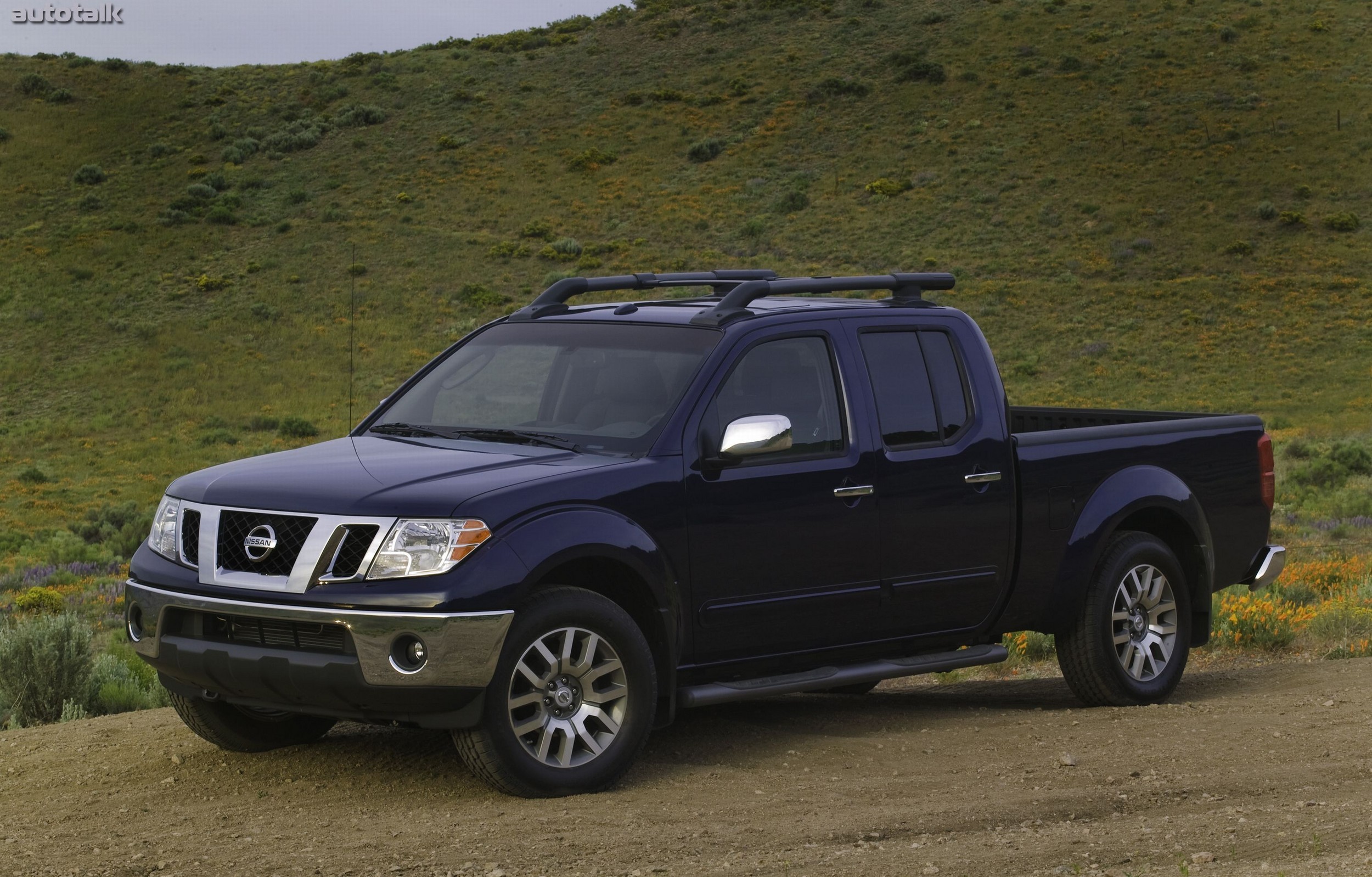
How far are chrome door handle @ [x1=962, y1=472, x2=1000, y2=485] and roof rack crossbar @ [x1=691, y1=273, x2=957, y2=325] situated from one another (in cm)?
84

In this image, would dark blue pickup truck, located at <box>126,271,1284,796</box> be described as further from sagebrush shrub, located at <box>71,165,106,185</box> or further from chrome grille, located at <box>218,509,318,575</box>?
sagebrush shrub, located at <box>71,165,106,185</box>

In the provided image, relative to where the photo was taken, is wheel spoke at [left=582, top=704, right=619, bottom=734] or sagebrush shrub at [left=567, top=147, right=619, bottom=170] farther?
sagebrush shrub at [left=567, top=147, right=619, bottom=170]

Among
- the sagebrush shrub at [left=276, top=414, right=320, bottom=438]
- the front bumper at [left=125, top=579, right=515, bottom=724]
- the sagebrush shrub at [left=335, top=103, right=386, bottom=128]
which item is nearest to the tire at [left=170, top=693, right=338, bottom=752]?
the front bumper at [left=125, top=579, right=515, bottom=724]

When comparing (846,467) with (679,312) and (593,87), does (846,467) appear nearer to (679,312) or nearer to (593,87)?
(679,312)

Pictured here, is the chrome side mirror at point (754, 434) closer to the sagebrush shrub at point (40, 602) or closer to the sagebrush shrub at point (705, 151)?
the sagebrush shrub at point (40, 602)

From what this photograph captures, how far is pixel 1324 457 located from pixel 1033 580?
2194 centimetres

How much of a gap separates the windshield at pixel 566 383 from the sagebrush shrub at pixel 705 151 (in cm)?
5413

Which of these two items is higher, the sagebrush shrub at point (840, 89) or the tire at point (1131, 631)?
the sagebrush shrub at point (840, 89)

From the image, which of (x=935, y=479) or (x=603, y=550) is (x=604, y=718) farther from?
(x=935, y=479)

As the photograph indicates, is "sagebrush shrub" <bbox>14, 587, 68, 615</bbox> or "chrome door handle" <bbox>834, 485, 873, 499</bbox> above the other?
"chrome door handle" <bbox>834, 485, 873, 499</bbox>

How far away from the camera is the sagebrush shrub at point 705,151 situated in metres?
60.2

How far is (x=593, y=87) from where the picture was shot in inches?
2682

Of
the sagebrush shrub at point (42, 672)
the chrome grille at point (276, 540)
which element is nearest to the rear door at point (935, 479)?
the chrome grille at point (276, 540)

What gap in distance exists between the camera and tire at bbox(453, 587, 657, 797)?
17.6 ft
